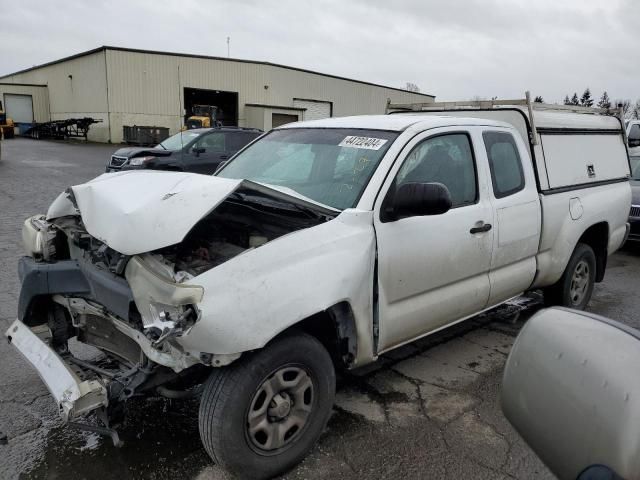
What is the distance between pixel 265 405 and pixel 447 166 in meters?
2.08

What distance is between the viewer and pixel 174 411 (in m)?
3.27

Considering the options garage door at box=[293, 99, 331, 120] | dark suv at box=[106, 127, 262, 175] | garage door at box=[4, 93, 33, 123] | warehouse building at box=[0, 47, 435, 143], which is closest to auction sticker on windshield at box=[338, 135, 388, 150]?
dark suv at box=[106, 127, 262, 175]

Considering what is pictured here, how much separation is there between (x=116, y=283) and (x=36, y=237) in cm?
98

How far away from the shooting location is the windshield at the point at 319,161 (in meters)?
3.20

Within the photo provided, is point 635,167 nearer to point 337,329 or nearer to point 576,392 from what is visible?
point 337,329

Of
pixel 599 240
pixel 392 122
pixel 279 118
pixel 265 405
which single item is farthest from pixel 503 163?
pixel 279 118

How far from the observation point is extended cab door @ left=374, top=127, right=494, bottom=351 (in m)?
3.06

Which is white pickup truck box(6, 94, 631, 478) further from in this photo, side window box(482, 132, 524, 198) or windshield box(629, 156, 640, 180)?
windshield box(629, 156, 640, 180)

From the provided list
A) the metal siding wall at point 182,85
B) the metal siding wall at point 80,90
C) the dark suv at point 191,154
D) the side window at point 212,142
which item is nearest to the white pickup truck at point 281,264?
the dark suv at point 191,154

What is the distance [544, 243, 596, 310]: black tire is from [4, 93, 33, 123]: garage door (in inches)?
1719

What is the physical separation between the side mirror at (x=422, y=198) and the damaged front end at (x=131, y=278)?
0.41 meters

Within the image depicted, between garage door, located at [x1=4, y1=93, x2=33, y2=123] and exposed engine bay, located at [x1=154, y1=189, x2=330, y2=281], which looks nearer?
exposed engine bay, located at [x1=154, y1=189, x2=330, y2=281]

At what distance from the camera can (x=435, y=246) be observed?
3.29 metres

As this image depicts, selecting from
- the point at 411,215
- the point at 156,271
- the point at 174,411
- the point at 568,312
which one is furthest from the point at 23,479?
the point at 568,312
